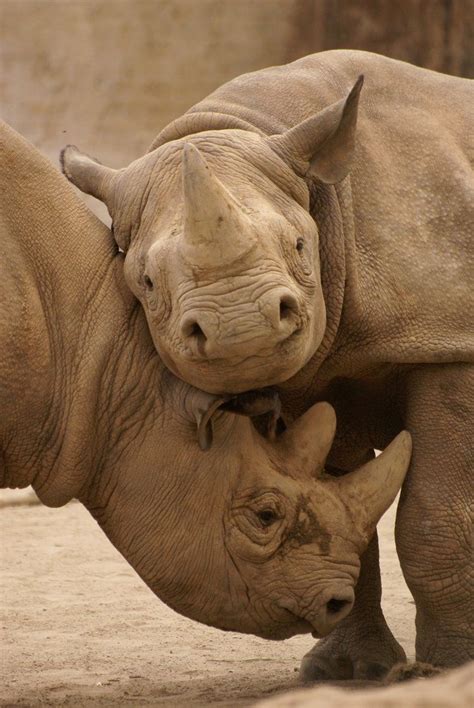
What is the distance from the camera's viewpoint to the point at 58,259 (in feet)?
18.8

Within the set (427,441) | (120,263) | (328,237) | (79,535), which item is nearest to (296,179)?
(328,237)

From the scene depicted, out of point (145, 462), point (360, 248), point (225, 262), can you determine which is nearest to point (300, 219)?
point (360, 248)

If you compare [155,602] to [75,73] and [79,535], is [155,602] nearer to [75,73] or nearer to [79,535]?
[79,535]

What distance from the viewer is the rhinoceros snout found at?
4.74 m

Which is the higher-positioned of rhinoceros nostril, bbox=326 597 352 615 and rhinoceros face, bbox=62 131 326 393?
rhinoceros face, bbox=62 131 326 393

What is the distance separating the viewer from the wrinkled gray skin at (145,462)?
5.68 meters

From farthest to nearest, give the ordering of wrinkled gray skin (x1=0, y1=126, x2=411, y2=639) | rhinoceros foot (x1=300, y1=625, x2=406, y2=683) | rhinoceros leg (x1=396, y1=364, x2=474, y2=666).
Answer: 1. rhinoceros foot (x1=300, y1=625, x2=406, y2=683)
2. rhinoceros leg (x1=396, y1=364, x2=474, y2=666)
3. wrinkled gray skin (x1=0, y1=126, x2=411, y2=639)

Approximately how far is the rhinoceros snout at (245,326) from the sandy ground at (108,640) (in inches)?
73.0

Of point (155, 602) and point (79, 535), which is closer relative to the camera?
point (155, 602)

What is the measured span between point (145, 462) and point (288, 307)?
112 centimetres

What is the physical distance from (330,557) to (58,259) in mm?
1489

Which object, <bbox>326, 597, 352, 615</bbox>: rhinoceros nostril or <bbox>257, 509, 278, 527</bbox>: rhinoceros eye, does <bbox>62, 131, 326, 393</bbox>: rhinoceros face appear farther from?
<bbox>326, 597, 352, 615</bbox>: rhinoceros nostril

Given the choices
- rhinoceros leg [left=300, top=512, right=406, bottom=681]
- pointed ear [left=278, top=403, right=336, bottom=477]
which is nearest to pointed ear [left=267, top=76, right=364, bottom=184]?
pointed ear [left=278, top=403, right=336, bottom=477]

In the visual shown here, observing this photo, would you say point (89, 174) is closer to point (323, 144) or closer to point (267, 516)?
point (323, 144)
